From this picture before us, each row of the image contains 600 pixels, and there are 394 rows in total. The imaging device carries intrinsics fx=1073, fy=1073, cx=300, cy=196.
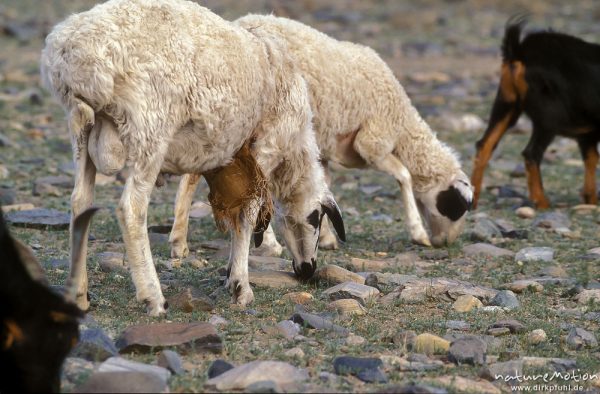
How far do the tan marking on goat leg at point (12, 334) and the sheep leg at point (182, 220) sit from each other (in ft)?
14.6

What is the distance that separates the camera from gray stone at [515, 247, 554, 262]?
9766mm

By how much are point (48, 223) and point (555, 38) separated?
6299 millimetres

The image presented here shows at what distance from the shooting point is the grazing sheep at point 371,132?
9.88 m

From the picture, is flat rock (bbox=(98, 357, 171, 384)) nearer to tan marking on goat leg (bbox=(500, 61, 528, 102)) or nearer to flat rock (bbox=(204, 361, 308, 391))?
flat rock (bbox=(204, 361, 308, 391))

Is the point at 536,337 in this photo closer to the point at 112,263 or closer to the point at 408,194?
the point at 112,263

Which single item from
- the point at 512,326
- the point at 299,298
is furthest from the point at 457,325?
the point at 299,298

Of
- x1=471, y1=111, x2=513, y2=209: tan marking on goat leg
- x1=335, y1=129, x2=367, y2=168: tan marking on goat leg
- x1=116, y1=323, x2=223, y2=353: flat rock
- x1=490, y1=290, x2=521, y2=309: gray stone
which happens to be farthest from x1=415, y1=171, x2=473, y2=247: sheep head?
x1=116, y1=323, x2=223, y2=353: flat rock

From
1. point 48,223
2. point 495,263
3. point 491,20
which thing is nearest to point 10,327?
point 48,223

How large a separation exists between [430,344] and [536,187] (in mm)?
6379

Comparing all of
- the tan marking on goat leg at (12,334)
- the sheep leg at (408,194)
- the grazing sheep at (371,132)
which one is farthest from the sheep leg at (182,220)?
the tan marking on goat leg at (12,334)

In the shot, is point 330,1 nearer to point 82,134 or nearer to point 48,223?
point 48,223

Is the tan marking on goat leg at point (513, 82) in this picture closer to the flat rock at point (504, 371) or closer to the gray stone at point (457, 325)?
the gray stone at point (457, 325)

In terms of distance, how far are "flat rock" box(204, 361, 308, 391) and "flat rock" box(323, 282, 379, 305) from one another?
2003 mm

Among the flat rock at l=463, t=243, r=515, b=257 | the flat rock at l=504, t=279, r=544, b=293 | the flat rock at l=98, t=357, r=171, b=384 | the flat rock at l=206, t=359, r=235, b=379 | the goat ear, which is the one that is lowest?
the flat rock at l=463, t=243, r=515, b=257
